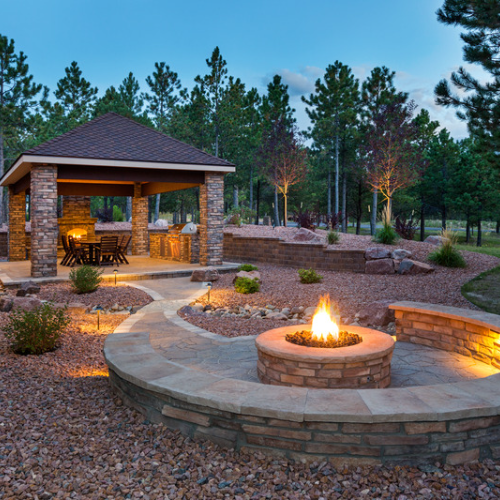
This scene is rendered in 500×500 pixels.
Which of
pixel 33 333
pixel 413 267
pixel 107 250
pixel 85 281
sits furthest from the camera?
pixel 107 250

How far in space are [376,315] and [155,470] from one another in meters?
4.72

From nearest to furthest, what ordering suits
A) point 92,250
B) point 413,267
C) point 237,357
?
point 237,357
point 413,267
point 92,250

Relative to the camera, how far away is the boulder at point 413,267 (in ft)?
33.1

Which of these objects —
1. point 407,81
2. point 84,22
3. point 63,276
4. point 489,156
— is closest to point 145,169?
point 63,276

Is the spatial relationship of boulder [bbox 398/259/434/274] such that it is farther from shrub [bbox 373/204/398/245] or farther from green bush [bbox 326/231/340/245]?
green bush [bbox 326/231/340/245]

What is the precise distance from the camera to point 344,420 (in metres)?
2.55

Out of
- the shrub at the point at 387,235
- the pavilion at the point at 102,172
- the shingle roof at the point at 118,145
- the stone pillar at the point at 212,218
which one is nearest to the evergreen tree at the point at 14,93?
the pavilion at the point at 102,172

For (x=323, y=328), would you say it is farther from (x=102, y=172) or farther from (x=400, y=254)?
(x=102, y=172)

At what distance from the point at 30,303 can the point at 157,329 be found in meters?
2.56

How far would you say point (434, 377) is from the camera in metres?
3.84

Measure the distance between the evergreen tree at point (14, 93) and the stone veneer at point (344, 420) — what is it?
21759 millimetres

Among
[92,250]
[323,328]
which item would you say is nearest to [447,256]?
[323,328]

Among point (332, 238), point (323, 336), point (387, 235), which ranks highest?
point (387, 235)

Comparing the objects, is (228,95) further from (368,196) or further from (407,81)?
(368,196)
